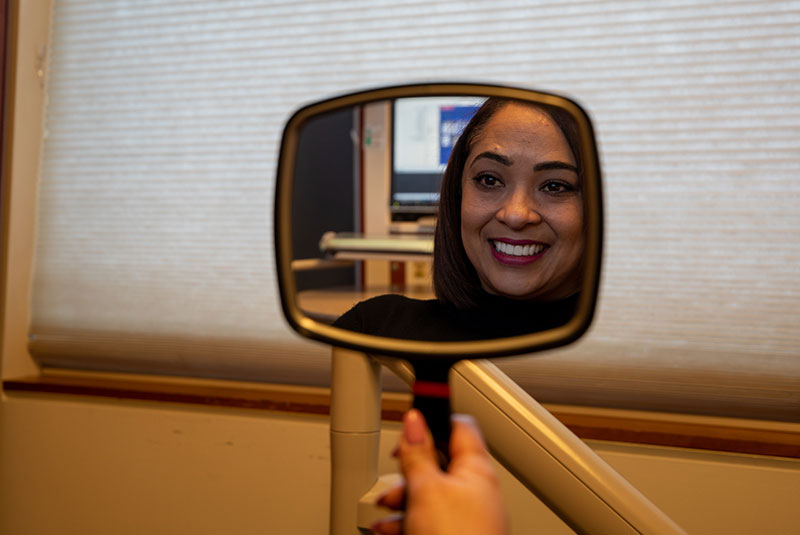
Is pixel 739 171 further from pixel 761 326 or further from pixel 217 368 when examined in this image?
pixel 217 368

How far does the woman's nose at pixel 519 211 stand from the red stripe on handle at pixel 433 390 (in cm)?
11

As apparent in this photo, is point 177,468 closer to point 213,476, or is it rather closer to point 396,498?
point 213,476

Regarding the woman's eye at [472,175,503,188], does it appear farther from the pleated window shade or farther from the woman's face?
the pleated window shade

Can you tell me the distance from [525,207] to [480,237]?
3 centimetres

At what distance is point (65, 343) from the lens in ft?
6.41

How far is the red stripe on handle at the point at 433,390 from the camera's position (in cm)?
31

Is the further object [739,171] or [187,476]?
[187,476]

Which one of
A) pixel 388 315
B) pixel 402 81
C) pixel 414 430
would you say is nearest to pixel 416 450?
pixel 414 430

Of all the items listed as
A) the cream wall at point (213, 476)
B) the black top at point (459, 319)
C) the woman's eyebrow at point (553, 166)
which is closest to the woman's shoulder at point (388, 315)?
the black top at point (459, 319)

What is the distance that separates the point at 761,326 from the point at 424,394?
4.31 ft

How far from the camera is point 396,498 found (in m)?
0.32

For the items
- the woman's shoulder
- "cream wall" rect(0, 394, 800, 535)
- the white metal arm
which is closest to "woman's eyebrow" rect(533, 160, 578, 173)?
the woman's shoulder

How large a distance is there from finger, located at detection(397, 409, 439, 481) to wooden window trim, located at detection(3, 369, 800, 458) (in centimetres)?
121

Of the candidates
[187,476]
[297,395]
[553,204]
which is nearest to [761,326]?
[297,395]
